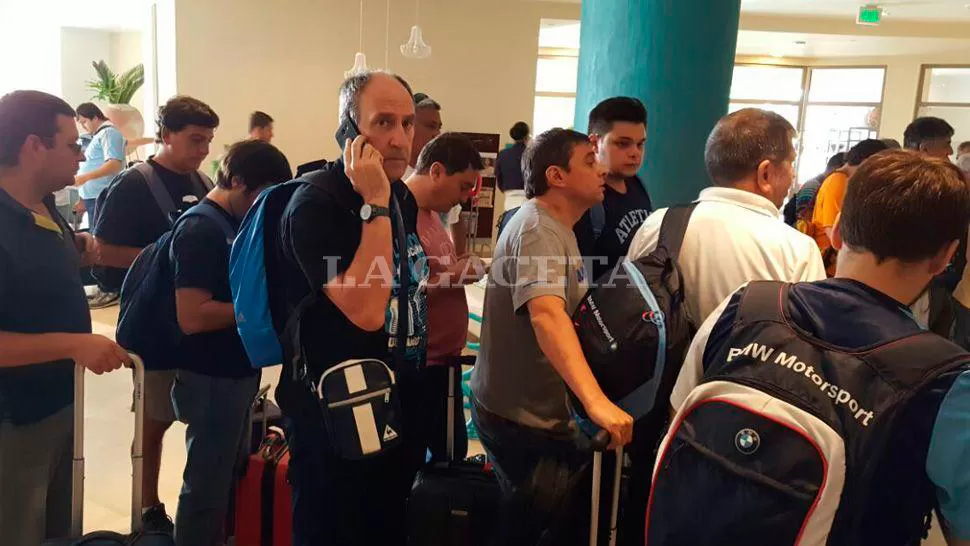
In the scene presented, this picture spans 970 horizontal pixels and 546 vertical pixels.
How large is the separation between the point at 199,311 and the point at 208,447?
0.44m

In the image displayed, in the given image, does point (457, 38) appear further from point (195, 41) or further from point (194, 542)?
point (194, 542)

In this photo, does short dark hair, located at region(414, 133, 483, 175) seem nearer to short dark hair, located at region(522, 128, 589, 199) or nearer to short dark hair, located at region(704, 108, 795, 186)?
short dark hair, located at region(522, 128, 589, 199)

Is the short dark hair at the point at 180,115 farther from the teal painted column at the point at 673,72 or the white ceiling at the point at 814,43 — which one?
the white ceiling at the point at 814,43

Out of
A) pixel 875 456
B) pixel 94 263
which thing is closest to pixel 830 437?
pixel 875 456

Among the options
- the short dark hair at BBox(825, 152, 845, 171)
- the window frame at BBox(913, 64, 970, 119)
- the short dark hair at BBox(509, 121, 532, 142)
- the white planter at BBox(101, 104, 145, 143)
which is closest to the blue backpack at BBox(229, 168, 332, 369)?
the short dark hair at BBox(825, 152, 845, 171)

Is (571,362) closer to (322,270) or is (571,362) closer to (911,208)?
(322,270)

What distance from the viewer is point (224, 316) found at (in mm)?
2039

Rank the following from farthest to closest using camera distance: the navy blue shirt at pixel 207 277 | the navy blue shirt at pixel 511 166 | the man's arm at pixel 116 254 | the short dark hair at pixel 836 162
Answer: the navy blue shirt at pixel 511 166
the short dark hair at pixel 836 162
the man's arm at pixel 116 254
the navy blue shirt at pixel 207 277

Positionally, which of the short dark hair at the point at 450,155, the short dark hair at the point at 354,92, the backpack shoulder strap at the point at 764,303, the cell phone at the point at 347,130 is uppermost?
the short dark hair at the point at 354,92

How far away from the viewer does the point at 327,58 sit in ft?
28.8

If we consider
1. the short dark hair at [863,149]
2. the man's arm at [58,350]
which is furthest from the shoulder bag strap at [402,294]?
the short dark hair at [863,149]

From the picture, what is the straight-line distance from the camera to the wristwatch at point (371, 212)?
1.39 m

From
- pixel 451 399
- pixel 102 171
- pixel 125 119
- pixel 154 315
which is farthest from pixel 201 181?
pixel 125 119

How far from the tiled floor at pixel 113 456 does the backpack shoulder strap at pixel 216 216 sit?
51.8 inches
